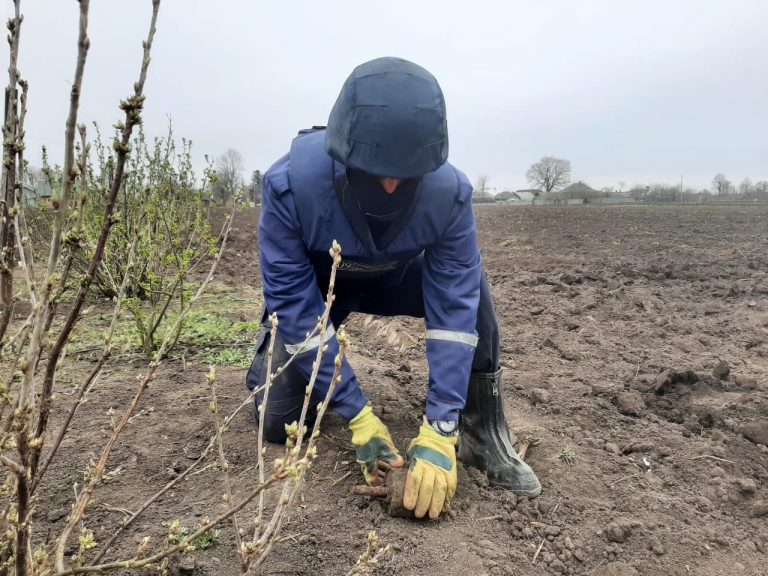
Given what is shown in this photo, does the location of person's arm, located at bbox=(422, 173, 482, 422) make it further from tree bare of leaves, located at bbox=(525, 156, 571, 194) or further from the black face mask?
tree bare of leaves, located at bbox=(525, 156, 571, 194)

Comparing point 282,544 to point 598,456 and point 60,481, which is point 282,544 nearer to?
point 60,481

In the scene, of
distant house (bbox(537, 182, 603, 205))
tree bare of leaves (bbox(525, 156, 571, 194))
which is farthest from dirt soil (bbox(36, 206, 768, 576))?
tree bare of leaves (bbox(525, 156, 571, 194))

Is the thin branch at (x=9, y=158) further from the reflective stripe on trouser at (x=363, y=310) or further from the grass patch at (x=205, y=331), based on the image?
the grass patch at (x=205, y=331)

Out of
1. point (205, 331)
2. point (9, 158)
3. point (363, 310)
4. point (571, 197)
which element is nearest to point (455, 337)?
point (363, 310)

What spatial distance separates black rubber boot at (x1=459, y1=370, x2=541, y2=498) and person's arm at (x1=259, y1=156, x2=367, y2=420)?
20.9 inches

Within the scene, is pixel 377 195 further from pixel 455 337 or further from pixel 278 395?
pixel 278 395

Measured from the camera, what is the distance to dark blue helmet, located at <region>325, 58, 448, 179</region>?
1826mm

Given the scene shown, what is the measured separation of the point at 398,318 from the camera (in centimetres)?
474

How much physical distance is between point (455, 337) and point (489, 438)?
476mm

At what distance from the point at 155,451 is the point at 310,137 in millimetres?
1439

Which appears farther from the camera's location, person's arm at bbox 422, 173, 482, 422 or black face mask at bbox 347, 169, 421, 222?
person's arm at bbox 422, 173, 482, 422

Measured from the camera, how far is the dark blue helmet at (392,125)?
1826mm

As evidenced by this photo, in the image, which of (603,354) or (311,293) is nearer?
(311,293)

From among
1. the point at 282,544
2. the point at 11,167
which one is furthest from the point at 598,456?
the point at 11,167
